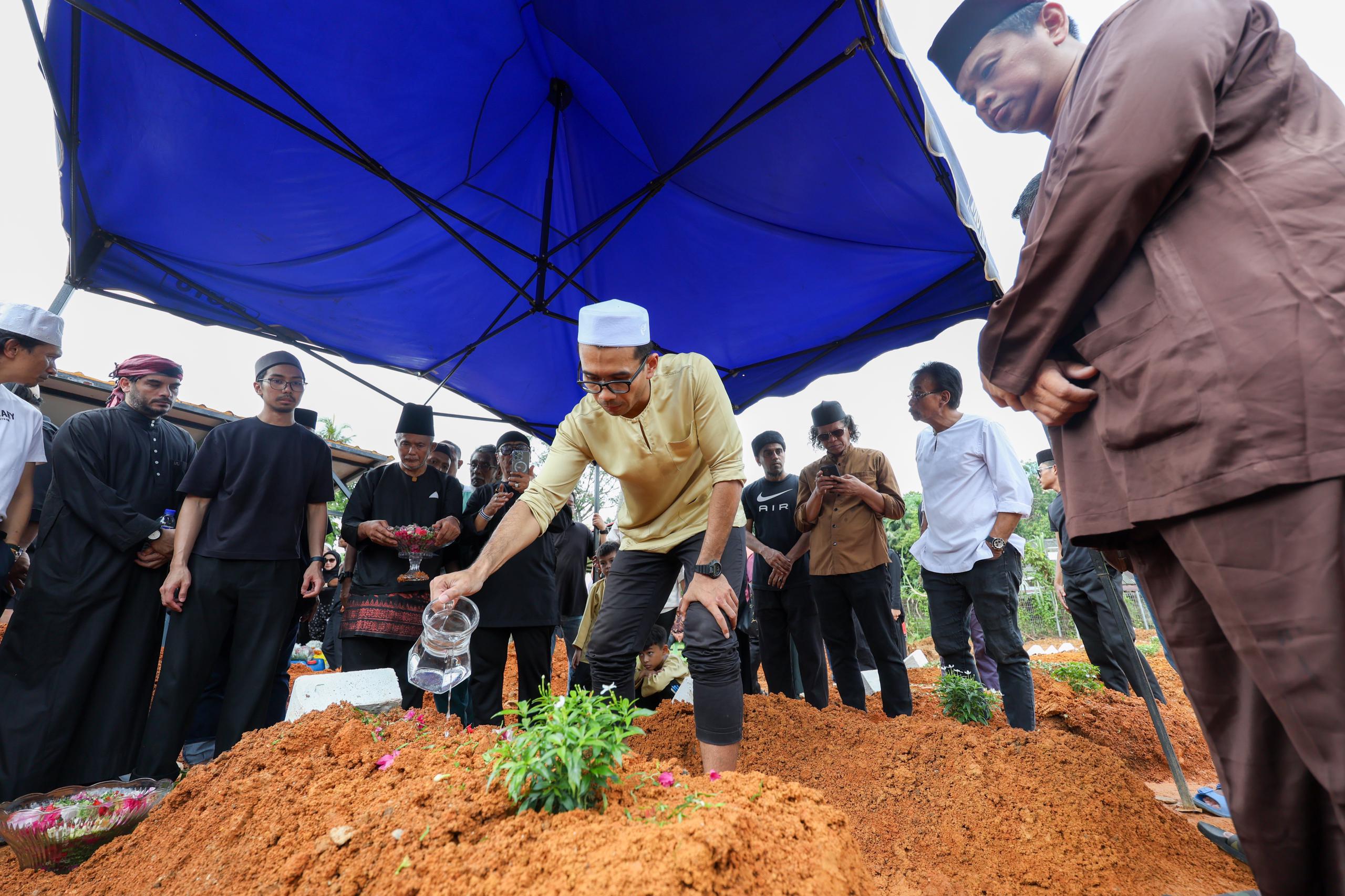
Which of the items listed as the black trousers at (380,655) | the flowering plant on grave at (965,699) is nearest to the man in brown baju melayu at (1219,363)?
the flowering plant on grave at (965,699)

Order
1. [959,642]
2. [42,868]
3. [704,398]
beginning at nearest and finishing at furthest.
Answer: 1. [42,868]
2. [704,398]
3. [959,642]

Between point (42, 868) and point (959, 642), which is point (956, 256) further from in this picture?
point (42, 868)

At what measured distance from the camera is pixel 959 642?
3371mm

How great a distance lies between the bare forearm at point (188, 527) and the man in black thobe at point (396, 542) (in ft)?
2.17

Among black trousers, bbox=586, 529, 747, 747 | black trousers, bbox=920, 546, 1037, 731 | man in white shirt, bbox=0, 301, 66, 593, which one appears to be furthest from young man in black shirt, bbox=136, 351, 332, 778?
black trousers, bbox=920, 546, 1037, 731

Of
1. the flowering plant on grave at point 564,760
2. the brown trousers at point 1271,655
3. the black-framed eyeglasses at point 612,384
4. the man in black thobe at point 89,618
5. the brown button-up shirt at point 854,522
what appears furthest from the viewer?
the brown button-up shirt at point 854,522

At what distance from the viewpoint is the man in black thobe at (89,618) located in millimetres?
2555

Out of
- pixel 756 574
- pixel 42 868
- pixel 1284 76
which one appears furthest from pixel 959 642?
pixel 42 868

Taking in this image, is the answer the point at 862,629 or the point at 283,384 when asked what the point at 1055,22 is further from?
the point at 283,384

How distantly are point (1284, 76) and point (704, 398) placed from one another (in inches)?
68.0

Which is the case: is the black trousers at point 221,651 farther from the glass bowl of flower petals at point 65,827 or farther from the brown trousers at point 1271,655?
the brown trousers at point 1271,655

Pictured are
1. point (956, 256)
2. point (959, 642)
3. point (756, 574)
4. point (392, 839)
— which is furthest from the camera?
point (756, 574)

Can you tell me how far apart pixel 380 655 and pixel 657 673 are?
1.87 metres

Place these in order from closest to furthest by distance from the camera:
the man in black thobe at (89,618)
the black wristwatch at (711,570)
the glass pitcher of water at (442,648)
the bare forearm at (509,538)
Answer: the glass pitcher of water at (442,648) → the bare forearm at (509,538) → the black wristwatch at (711,570) → the man in black thobe at (89,618)
